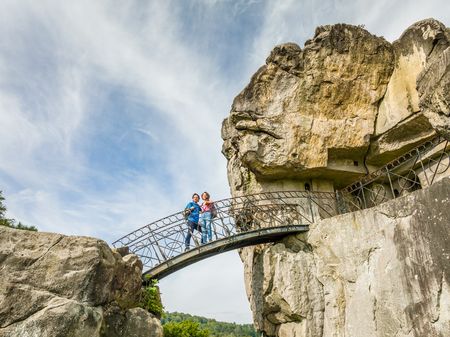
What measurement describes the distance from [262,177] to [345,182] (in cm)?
353

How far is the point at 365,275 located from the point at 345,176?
6.21 m

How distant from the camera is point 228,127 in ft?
52.5

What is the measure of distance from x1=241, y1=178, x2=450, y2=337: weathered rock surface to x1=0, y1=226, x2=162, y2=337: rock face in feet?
15.4

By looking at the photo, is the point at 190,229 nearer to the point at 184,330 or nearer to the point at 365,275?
the point at 365,275

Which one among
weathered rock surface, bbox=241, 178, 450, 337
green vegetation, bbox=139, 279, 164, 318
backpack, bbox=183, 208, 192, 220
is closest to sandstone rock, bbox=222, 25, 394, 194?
weathered rock surface, bbox=241, 178, 450, 337

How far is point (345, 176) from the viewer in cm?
1488

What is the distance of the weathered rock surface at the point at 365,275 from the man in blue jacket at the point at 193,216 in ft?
8.54

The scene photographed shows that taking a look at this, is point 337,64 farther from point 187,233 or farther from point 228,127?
point 187,233

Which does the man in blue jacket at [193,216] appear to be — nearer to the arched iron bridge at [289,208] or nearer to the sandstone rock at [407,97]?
the arched iron bridge at [289,208]

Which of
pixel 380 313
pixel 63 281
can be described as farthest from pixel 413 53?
pixel 63 281

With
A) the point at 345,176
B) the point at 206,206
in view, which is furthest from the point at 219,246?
the point at 345,176

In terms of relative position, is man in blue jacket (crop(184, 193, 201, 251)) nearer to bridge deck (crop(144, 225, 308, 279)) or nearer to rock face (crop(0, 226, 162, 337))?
bridge deck (crop(144, 225, 308, 279))

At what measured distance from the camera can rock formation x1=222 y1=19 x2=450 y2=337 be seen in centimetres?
800

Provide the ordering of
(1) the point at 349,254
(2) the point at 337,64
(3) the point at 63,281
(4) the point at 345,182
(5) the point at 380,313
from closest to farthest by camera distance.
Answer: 1. (3) the point at 63,281
2. (5) the point at 380,313
3. (1) the point at 349,254
4. (2) the point at 337,64
5. (4) the point at 345,182
